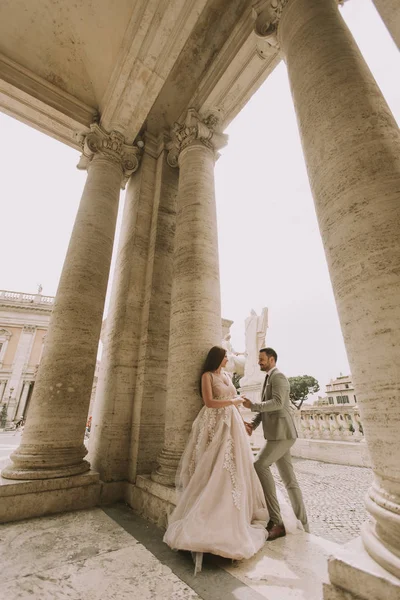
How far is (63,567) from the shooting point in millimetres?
2467

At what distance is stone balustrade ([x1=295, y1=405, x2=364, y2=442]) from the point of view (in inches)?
424

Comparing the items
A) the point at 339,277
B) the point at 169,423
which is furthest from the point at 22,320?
the point at 339,277

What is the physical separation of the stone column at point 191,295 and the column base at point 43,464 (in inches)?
53.9

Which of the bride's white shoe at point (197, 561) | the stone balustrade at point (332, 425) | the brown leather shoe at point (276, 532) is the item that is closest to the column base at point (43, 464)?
the bride's white shoe at point (197, 561)

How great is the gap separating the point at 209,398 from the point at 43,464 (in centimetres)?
277

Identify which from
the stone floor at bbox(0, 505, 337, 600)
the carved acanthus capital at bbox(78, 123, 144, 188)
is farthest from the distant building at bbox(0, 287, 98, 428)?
the stone floor at bbox(0, 505, 337, 600)

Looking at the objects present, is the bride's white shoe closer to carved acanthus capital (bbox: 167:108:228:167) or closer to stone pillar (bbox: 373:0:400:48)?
stone pillar (bbox: 373:0:400:48)

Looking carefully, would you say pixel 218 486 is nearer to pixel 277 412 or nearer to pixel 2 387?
pixel 277 412

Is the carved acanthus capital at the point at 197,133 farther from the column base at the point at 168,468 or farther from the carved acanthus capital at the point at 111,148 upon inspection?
the column base at the point at 168,468

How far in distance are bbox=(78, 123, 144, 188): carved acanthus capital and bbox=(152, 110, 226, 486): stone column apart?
1.69 m

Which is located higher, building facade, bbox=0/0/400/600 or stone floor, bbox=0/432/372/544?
building facade, bbox=0/0/400/600

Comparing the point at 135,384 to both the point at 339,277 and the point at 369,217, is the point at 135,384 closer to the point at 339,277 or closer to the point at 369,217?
the point at 339,277

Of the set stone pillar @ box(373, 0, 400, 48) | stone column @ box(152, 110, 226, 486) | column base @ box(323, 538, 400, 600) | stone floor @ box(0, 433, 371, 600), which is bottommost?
stone floor @ box(0, 433, 371, 600)

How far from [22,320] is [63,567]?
42248mm
